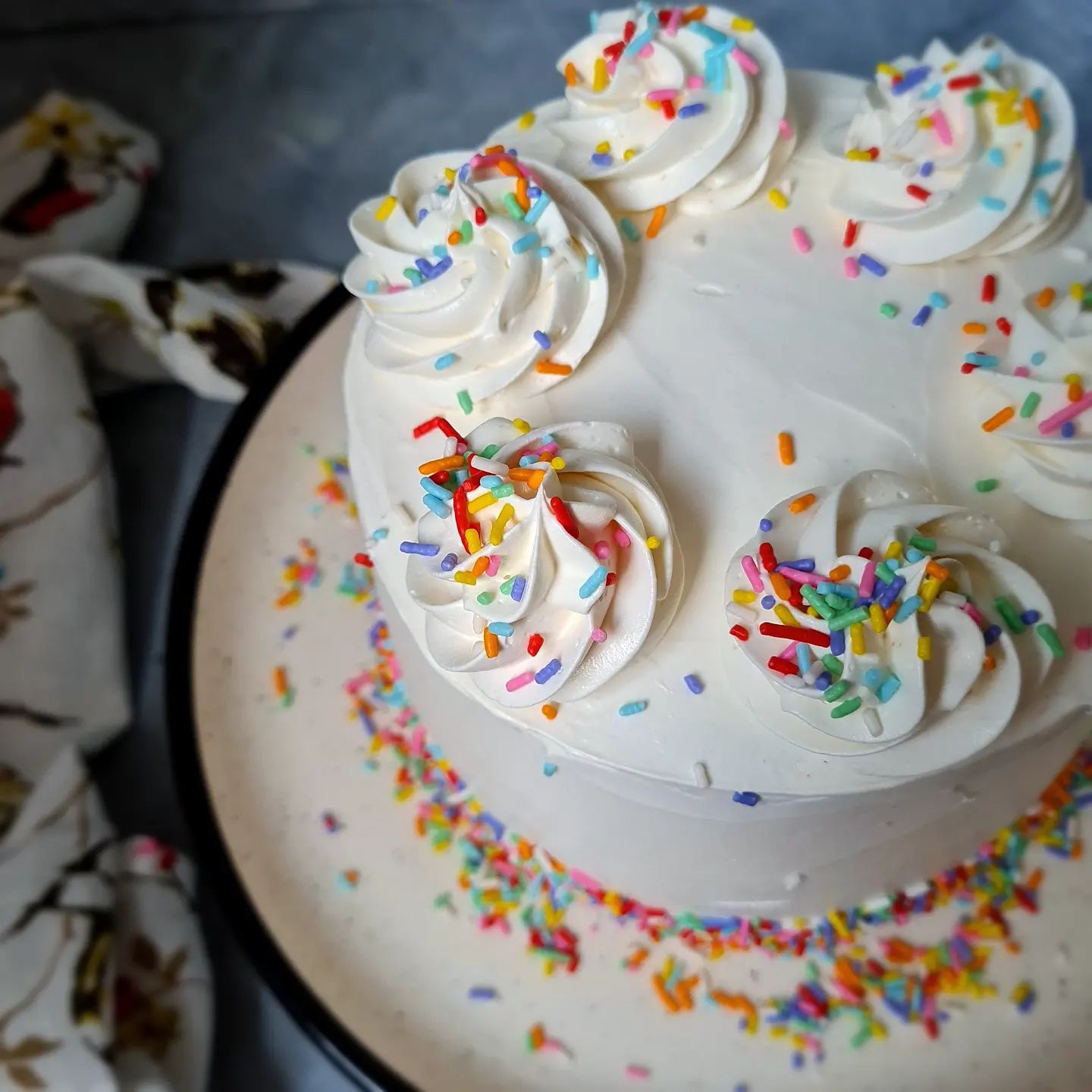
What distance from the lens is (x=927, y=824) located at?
1.24 metres

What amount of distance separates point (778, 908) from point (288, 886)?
1.99 feet

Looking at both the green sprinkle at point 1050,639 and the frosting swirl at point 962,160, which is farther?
the frosting swirl at point 962,160

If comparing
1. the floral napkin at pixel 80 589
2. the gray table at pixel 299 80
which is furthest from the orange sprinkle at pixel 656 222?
the gray table at pixel 299 80

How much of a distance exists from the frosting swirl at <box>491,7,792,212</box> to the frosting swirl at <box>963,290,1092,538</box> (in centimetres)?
35

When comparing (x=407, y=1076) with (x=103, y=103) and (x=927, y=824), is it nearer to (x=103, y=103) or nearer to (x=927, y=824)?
(x=927, y=824)

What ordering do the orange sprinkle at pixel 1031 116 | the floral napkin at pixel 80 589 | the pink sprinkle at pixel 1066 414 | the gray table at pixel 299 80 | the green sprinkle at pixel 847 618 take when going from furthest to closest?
the gray table at pixel 299 80, the floral napkin at pixel 80 589, the orange sprinkle at pixel 1031 116, the pink sprinkle at pixel 1066 414, the green sprinkle at pixel 847 618

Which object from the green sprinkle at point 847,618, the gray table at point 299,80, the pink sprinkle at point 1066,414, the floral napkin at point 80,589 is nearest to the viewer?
the green sprinkle at point 847,618

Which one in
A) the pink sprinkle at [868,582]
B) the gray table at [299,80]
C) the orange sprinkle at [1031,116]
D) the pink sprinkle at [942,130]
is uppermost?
the orange sprinkle at [1031,116]

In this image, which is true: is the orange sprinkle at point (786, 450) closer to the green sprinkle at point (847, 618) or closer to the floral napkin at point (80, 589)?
the green sprinkle at point (847, 618)

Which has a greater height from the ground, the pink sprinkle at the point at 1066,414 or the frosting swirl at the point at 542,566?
the pink sprinkle at the point at 1066,414

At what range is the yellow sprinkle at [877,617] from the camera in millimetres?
1027

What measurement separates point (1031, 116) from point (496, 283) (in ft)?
2.03

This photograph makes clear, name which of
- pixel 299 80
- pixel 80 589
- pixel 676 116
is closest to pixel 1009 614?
pixel 676 116

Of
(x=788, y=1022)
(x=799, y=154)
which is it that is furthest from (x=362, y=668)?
(x=799, y=154)
